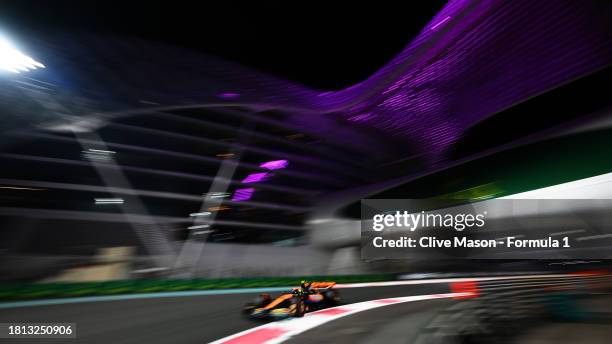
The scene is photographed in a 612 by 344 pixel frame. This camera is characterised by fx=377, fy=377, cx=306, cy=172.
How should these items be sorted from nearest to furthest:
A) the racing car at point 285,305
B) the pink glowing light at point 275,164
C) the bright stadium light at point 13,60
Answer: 1. the racing car at point 285,305
2. the bright stadium light at point 13,60
3. the pink glowing light at point 275,164

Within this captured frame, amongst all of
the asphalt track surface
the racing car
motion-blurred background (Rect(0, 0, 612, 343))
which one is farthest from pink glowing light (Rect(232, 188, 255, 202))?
the racing car

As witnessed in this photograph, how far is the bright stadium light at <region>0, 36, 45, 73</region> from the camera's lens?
17.0m

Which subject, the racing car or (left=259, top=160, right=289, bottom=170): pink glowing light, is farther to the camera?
(left=259, top=160, right=289, bottom=170): pink glowing light

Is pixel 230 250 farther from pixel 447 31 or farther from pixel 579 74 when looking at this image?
pixel 579 74

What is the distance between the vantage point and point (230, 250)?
93.0 feet

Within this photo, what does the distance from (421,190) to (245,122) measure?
18474 mm

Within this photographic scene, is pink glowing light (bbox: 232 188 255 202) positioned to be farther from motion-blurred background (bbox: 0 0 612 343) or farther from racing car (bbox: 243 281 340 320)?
racing car (bbox: 243 281 340 320)

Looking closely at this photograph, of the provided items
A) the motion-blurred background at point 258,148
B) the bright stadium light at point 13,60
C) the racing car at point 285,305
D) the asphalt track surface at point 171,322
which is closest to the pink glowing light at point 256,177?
the motion-blurred background at point 258,148

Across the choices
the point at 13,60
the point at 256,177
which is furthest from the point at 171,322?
the point at 256,177

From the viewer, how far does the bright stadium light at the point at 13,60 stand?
55.9 feet

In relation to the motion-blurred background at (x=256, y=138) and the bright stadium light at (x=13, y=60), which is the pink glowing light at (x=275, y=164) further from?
the bright stadium light at (x=13, y=60)

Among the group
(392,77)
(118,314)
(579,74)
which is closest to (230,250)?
(392,77)

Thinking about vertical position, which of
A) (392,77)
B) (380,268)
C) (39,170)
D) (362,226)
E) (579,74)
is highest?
(392,77)

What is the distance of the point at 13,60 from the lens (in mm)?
17344
